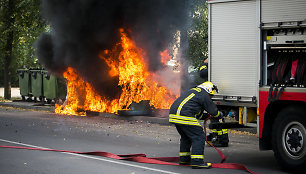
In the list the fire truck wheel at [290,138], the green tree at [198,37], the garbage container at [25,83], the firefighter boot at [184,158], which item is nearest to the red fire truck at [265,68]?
the fire truck wheel at [290,138]

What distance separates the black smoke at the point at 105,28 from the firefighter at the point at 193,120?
970 centimetres

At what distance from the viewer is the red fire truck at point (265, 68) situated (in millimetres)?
7566

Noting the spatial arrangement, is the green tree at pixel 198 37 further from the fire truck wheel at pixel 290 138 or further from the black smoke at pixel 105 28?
the fire truck wheel at pixel 290 138

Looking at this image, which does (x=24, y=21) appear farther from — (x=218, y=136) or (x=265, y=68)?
(x=265, y=68)

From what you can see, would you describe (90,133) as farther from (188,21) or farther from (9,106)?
(9,106)

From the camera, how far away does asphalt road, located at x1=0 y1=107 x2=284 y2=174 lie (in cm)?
788

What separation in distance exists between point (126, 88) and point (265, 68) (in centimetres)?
957

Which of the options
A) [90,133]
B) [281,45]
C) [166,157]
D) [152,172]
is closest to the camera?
[152,172]

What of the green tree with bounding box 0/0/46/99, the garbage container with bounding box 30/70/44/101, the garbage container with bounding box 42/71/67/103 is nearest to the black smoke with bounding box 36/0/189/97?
the garbage container with bounding box 42/71/67/103

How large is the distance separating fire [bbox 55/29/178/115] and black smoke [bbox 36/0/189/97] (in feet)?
0.72

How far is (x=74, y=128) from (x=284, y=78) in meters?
6.86

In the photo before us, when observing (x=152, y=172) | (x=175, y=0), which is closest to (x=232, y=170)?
(x=152, y=172)

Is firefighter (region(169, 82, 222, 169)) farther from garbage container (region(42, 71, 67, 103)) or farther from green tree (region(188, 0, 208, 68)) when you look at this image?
garbage container (region(42, 71, 67, 103))

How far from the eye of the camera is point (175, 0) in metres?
17.8
